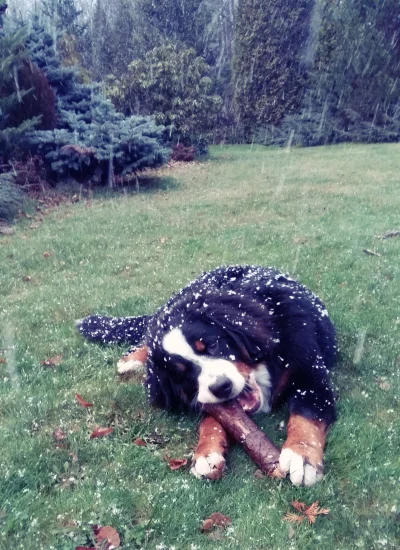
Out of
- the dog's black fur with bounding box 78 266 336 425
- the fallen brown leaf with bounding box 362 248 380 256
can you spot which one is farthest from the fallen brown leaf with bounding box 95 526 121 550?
the fallen brown leaf with bounding box 362 248 380 256

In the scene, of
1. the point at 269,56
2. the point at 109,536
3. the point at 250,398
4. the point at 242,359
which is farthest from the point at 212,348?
the point at 269,56

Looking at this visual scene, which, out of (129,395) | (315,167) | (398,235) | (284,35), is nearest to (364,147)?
(315,167)

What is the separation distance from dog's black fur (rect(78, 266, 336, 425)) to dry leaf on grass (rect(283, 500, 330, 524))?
0.66 m

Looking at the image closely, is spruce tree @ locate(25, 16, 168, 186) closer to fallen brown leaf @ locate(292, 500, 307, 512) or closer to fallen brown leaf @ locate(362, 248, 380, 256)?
fallen brown leaf @ locate(362, 248, 380, 256)

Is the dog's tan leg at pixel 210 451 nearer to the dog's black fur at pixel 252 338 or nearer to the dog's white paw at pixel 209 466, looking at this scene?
the dog's white paw at pixel 209 466

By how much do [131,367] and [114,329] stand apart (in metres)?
0.79

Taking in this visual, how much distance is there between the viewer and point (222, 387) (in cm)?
334

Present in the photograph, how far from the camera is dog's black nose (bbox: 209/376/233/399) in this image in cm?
333

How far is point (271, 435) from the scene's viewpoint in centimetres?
350

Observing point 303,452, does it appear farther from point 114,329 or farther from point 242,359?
point 114,329

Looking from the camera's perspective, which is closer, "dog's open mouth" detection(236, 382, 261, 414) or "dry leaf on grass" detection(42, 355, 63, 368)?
"dog's open mouth" detection(236, 382, 261, 414)

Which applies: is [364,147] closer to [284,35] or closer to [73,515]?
[284,35]

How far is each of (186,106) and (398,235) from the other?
13892 millimetres

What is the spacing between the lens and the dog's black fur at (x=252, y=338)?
11.6 feet
